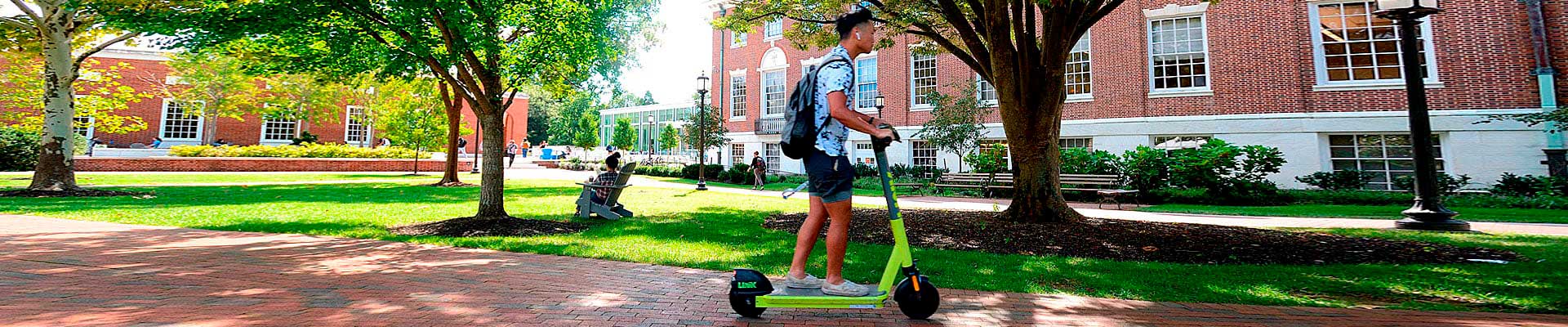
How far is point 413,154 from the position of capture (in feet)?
94.7

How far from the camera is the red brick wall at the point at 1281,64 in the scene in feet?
47.2

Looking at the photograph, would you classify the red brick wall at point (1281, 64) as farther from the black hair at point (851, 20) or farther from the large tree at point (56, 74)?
the large tree at point (56, 74)

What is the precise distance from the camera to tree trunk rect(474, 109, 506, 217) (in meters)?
7.75

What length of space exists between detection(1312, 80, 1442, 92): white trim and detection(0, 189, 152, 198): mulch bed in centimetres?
2757

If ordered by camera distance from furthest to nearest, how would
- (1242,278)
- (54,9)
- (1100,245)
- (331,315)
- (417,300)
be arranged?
1. (54,9)
2. (1100,245)
3. (1242,278)
4. (417,300)
5. (331,315)

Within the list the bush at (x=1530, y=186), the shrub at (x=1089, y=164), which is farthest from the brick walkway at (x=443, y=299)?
the bush at (x=1530, y=186)

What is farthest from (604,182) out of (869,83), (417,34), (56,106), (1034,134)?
(869,83)

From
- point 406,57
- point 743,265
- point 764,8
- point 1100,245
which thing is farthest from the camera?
point 764,8

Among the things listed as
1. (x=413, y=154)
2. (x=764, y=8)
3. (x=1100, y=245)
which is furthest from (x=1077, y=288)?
(x=413, y=154)

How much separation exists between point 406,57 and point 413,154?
2607 centimetres

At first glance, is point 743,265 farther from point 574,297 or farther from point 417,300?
point 417,300

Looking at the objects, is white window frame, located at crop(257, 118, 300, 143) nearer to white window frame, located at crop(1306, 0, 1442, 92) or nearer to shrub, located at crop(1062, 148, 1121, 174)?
shrub, located at crop(1062, 148, 1121, 174)

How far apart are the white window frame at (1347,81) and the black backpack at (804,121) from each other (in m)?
18.7

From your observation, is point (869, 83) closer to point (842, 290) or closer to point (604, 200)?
point (604, 200)
